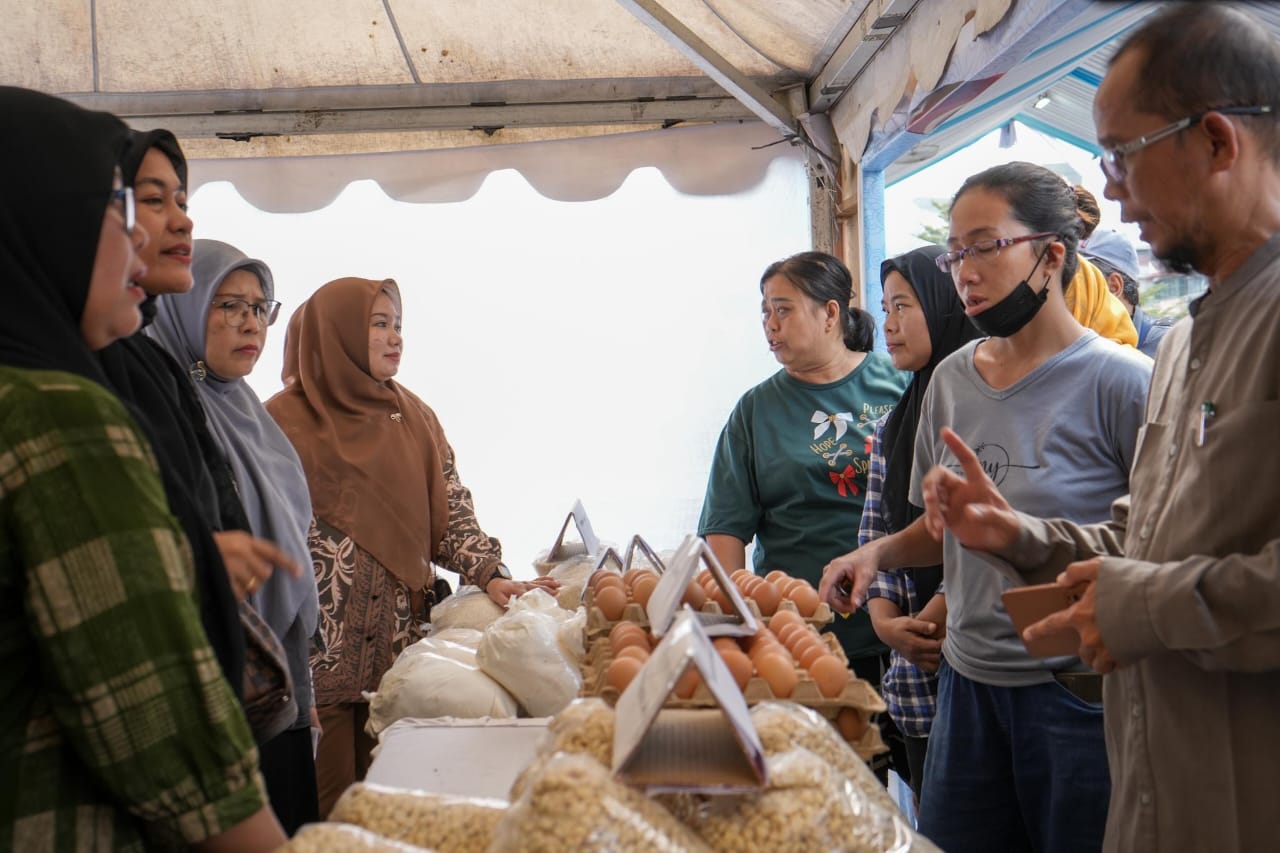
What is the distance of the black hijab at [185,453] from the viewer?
53.4 inches

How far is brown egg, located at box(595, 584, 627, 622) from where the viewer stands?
6.46 feet

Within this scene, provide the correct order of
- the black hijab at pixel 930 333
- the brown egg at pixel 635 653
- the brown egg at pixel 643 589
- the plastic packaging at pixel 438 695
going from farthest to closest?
1. the black hijab at pixel 930 333
2. the plastic packaging at pixel 438 695
3. the brown egg at pixel 643 589
4. the brown egg at pixel 635 653

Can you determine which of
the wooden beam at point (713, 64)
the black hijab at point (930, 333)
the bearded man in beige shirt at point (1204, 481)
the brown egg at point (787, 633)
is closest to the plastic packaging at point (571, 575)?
the black hijab at point (930, 333)

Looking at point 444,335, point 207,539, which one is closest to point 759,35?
point 444,335

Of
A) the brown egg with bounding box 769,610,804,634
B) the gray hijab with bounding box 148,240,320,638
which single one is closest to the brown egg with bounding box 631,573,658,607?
the brown egg with bounding box 769,610,804,634

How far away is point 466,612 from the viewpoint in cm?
319

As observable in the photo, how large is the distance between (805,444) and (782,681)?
6.31ft

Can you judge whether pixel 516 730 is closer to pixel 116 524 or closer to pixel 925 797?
pixel 925 797

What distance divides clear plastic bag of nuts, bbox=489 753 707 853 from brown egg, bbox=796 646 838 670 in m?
0.59

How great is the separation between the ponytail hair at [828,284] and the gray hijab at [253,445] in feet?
5.46

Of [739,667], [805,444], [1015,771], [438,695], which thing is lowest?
[1015,771]

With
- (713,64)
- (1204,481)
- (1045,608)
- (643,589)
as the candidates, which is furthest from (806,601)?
(713,64)

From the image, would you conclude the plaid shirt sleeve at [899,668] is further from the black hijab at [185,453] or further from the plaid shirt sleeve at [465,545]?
the black hijab at [185,453]

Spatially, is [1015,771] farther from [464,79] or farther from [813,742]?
[464,79]
